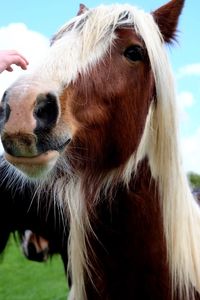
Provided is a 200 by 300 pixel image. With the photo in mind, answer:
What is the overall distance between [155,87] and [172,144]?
13.0 inches

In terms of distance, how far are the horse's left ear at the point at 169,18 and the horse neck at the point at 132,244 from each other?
0.78 metres

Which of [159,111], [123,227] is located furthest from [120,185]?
[159,111]

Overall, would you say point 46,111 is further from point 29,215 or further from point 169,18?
point 29,215

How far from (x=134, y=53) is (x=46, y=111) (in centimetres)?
72

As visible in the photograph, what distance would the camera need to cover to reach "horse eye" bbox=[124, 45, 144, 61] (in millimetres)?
3064

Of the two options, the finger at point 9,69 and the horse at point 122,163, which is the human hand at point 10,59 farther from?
the horse at point 122,163

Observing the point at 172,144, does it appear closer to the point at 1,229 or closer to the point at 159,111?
the point at 159,111

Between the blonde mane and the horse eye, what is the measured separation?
52mm

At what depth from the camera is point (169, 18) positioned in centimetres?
337

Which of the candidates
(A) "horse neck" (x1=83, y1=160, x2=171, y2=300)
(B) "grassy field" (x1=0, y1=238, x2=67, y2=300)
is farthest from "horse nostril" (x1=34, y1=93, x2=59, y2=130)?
(B) "grassy field" (x1=0, y1=238, x2=67, y2=300)

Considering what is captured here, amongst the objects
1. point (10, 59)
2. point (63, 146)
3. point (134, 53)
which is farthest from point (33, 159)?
point (10, 59)

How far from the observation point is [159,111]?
3.22 m

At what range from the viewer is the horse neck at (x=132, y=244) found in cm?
316

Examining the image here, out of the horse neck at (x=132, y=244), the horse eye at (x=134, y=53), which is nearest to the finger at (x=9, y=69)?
the horse eye at (x=134, y=53)
